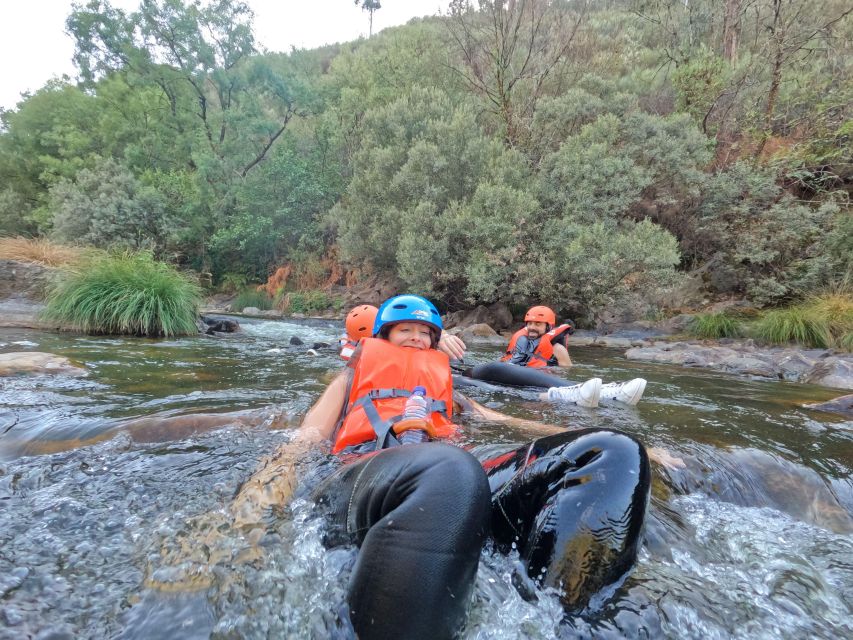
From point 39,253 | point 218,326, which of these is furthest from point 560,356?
point 39,253

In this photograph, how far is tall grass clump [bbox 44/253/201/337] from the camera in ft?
29.8

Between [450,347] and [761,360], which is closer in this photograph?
[450,347]

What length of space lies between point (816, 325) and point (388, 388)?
35.9 ft

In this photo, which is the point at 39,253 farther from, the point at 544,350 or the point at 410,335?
the point at 410,335

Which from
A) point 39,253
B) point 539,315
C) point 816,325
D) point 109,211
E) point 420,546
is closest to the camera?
point 420,546

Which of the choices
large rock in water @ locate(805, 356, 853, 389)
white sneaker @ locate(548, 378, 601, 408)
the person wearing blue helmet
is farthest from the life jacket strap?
large rock in water @ locate(805, 356, 853, 389)

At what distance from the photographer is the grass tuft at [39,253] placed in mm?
10625

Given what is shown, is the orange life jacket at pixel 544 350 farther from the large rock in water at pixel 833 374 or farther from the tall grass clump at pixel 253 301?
the tall grass clump at pixel 253 301

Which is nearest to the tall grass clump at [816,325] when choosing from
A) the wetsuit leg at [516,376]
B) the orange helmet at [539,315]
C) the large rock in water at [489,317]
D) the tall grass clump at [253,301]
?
the orange helmet at [539,315]

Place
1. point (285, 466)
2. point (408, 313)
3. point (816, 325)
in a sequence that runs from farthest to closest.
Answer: point (816, 325), point (408, 313), point (285, 466)

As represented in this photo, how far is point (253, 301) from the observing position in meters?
22.5

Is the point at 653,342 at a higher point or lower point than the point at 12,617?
lower

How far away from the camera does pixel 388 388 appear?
2.93 m

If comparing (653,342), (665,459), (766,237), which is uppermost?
(766,237)
